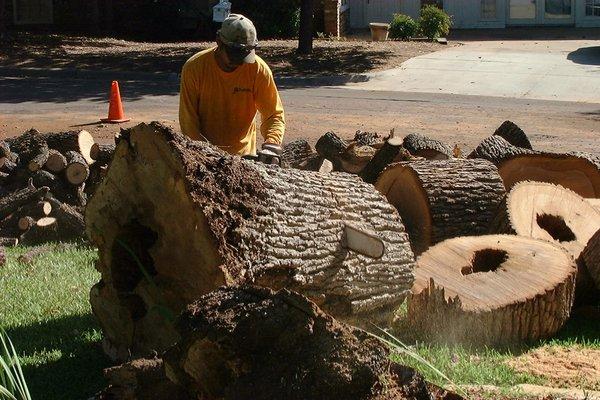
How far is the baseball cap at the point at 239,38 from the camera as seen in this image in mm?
7219

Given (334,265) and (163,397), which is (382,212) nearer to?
(334,265)

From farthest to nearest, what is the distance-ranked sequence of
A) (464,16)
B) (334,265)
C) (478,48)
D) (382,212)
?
(464,16)
(478,48)
(382,212)
(334,265)

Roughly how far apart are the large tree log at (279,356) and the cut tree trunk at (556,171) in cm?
533

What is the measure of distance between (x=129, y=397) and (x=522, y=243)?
3.58 meters

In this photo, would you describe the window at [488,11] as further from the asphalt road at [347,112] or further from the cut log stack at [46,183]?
the cut log stack at [46,183]

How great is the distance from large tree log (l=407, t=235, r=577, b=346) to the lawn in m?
0.13

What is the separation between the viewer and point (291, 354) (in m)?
3.66

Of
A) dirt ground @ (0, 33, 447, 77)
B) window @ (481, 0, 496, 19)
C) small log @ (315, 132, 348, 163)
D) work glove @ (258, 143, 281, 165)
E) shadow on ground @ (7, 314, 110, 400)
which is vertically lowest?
shadow on ground @ (7, 314, 110, 400)

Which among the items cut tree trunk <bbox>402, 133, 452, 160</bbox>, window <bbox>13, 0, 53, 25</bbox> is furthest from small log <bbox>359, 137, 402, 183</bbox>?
window <bbox>13, 0, 53, 25</bbox>

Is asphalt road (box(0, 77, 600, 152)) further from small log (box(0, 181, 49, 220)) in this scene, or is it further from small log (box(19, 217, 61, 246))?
small log (box(19, 217, 61, 246))

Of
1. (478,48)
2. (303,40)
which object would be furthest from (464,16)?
(303,40)

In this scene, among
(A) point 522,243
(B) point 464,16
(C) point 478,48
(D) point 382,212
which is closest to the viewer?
(D) point 382,212

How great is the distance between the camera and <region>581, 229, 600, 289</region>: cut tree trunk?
6754 millimetres

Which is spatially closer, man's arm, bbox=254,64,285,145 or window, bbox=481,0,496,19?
man's arm, bbox=254,64,285,145
